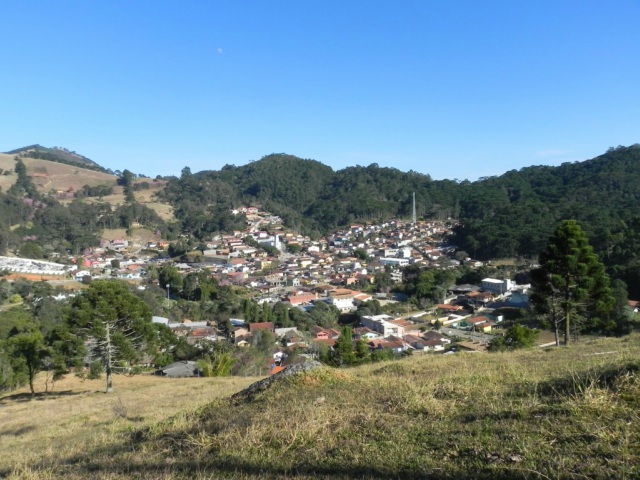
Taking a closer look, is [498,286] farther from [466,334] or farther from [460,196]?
[460,196]

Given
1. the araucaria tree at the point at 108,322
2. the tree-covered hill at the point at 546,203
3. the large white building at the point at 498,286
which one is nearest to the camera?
the araucaria tree at the point at 108,322

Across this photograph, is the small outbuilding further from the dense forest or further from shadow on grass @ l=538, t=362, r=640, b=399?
the dense forest

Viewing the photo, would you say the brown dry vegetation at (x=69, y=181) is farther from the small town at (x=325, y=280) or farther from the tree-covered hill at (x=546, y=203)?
the tree-covered hill at (x=546, y=203)

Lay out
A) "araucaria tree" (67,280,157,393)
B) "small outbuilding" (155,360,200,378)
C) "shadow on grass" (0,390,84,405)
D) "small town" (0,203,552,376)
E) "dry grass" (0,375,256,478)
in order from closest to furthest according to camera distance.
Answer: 1. "dry grass" (0,375,256,478)
2. "araucaria tree" (67,280,157,393)
3. "shadow on grass" (0,390,84,405)
4. "small outbuilding" (155,360,200,378)
5. "small town" (0,203,552,376)

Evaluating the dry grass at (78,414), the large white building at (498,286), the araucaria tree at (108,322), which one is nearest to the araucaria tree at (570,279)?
the dry grass at (78,414)

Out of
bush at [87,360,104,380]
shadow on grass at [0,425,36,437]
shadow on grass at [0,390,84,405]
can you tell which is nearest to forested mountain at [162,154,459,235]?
shadow on grass at [0,390,84,405]

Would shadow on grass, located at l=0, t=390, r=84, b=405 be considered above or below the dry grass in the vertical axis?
below
